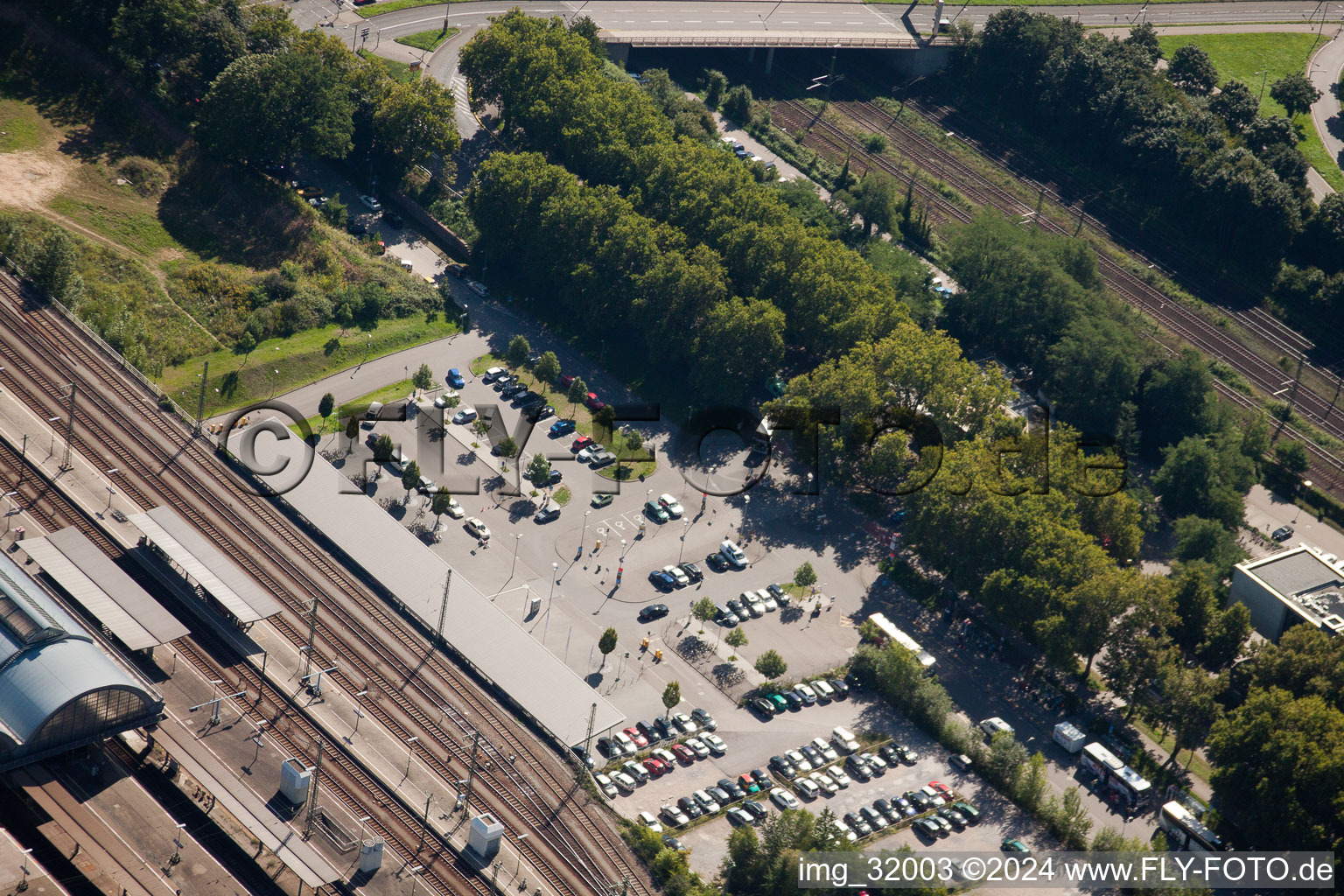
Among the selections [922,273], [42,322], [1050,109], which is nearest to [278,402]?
[42,322]

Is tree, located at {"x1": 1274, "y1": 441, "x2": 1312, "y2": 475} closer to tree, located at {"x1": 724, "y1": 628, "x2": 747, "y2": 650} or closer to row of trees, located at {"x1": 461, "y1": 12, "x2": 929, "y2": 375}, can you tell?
row of trees, located at {"x1": 461, "y1": 12, "x2": 929, "y2": 375}

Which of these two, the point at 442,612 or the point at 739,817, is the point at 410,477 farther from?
the point at 739,817

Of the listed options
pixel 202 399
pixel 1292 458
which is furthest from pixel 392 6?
pixel 1292 458

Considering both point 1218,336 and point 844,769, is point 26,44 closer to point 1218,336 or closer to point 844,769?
point 844,769

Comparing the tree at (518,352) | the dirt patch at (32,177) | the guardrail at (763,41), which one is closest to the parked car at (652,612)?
the tree at (518,352)

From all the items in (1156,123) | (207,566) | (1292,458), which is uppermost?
(1156,123)

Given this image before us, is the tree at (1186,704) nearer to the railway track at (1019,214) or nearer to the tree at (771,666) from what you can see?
the tree at (771,666)
